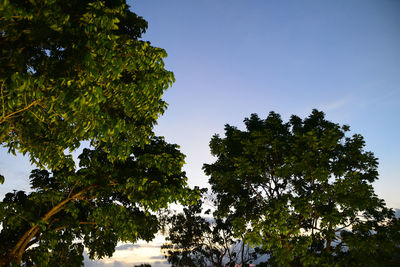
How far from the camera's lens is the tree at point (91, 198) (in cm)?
760

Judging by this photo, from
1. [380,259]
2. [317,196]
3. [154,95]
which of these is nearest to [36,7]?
[154,95]

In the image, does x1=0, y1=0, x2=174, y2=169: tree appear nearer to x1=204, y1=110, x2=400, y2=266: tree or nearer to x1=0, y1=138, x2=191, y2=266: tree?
x1=0, y1=138, x2=191, y2=266: tree

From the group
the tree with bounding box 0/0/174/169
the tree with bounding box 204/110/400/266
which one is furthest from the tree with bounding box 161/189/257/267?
the tree with bounding box 0/0/174/169

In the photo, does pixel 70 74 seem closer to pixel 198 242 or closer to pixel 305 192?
pixel 305 192

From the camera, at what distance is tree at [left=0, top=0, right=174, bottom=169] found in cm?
419

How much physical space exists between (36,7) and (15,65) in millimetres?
1129

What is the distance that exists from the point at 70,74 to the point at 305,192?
15.5m

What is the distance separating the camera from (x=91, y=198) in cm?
913

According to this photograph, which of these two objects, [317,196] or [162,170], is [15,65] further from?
[317,196]

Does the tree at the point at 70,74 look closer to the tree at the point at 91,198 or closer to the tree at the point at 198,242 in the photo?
the tree at the point at 91,198

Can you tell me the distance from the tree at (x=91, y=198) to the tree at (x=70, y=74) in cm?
173

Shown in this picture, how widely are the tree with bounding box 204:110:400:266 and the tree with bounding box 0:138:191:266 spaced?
21.7 feet

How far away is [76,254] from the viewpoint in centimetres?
1148

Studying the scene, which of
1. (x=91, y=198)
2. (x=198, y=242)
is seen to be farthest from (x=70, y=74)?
(x=198, y=242)
